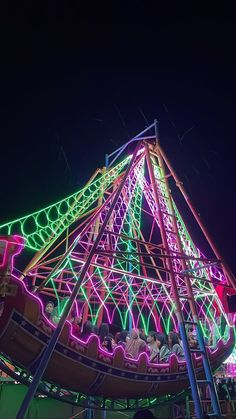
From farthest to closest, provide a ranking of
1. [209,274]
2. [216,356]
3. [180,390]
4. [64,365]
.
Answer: [209,274] < [216,356] < [180,390] < [64,365]

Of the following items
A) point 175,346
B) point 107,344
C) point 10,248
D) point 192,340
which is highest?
point 10,248

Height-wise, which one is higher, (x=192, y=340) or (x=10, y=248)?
(x=10, y=248)

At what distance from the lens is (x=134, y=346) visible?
948 cm

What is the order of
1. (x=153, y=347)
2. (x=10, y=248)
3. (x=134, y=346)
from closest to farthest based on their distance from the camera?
(x=10, y=248)
(x=134, y=346)
(x=153, y=347)

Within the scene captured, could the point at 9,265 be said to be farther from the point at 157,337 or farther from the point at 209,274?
the point at 209,274

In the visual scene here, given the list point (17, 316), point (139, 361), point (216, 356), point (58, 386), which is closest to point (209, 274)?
point (216, 356)

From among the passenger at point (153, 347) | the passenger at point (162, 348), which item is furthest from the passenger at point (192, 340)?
the passenger at point (153, 347)

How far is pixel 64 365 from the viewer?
7.79 m

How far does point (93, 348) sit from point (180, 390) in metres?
3.40

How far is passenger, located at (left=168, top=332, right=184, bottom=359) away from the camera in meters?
10.3

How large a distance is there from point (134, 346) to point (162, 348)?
140cm

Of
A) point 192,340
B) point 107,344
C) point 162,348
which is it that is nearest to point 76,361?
point 107,344

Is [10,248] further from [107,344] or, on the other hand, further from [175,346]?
[175,346]

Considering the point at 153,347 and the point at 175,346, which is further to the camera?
the point at 175,346
